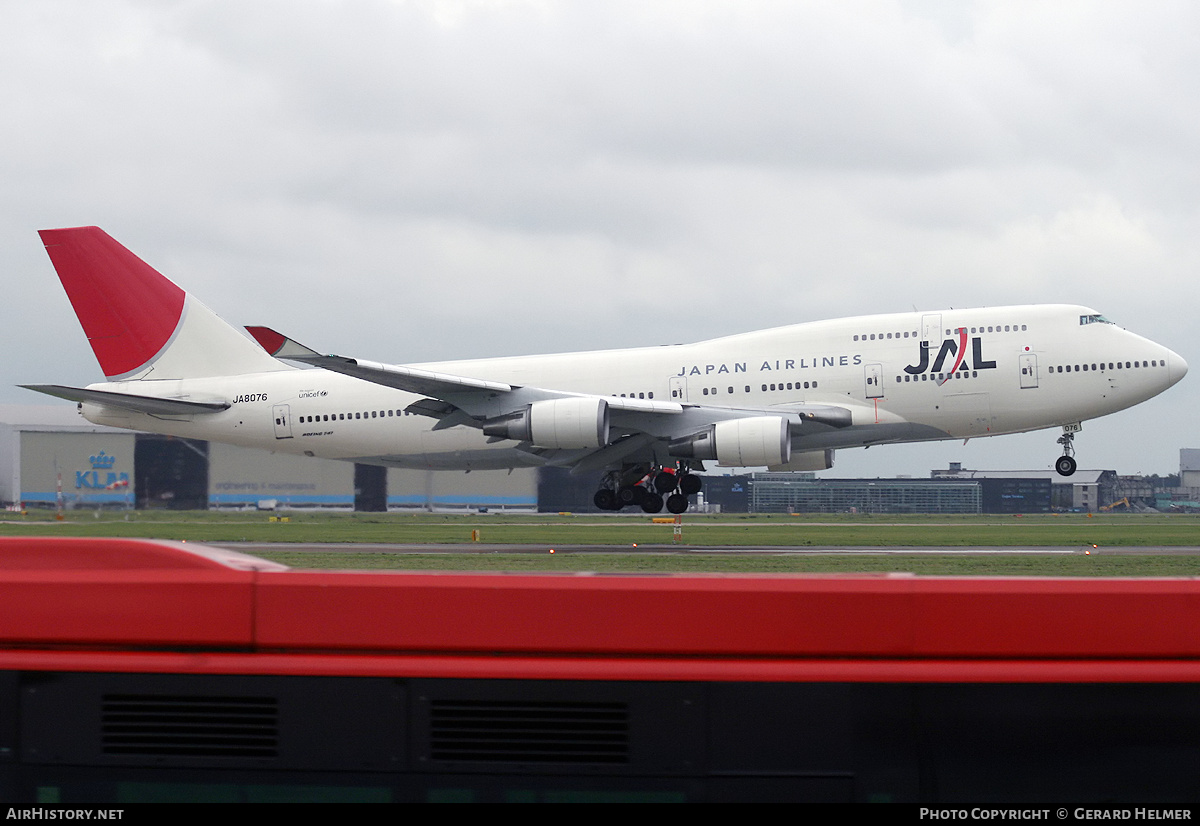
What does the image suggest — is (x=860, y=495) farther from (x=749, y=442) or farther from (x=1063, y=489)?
(x=749, y=442)

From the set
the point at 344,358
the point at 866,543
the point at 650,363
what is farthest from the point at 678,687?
the point at 650,363

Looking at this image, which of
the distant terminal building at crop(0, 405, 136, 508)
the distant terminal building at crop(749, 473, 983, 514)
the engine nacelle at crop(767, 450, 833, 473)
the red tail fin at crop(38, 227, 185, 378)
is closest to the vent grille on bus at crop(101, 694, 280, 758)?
the engine nacelle at crop(767, 450, 833, 473)

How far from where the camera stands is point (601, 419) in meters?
29.3

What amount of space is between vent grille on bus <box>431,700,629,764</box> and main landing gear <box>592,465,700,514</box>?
30479 mm

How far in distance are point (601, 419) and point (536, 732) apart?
26118mm

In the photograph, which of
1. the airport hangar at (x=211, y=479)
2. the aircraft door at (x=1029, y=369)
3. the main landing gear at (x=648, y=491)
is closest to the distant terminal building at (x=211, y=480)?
the airport hangar at (x=211, y=479)

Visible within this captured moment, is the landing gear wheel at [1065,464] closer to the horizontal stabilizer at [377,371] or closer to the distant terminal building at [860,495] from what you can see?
the horizontal stabilizer at [377,371]

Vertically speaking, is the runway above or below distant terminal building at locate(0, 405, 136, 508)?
below

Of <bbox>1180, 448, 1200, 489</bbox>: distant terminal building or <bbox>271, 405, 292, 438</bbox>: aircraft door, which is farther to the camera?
<bbox>1180, 448, 1200, 489</bbox>: distant terminal building

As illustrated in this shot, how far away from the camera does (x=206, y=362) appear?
34312mm

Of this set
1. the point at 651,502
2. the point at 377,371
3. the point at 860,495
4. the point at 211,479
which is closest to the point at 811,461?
the point at 651,502

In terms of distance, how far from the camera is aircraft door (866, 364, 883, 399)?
2950 cm

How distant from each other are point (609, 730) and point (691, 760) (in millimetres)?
238

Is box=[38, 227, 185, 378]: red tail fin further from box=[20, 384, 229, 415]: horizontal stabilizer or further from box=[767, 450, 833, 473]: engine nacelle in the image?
box=[767, 450, 833, 473]: engine nacelle
